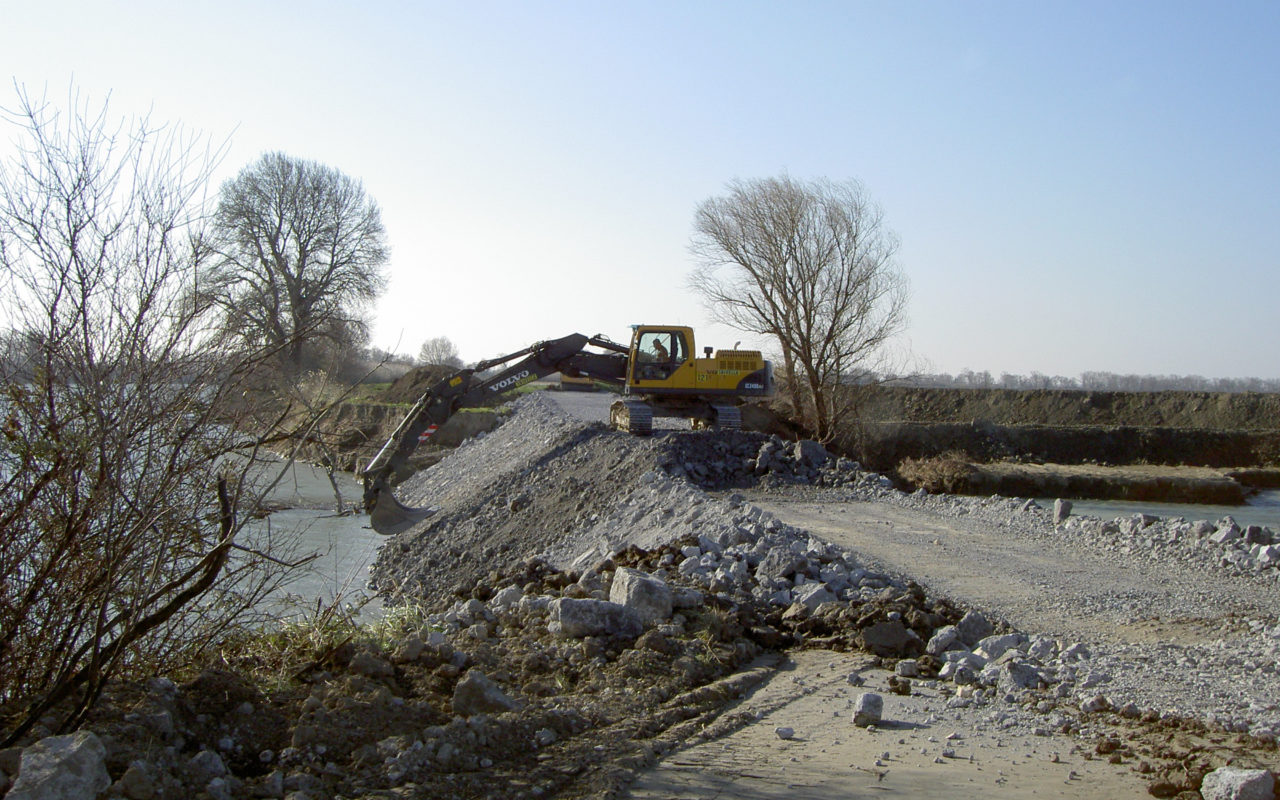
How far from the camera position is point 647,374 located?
19.5 meters

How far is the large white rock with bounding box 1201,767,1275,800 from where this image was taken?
4516 mm

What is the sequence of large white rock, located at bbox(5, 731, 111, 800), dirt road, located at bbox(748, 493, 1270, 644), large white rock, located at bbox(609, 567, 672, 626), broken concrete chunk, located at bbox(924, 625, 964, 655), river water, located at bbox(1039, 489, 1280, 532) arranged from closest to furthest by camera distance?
1. large white rock, located at bbox(5, 731, 111, 800)
2. broken concrete chunk, located at bbox(924, 625, 964, 655)
3. large white rock, located at bbox(609, 567, 672, 626)
4. dirt road, located at bbox(748, 493, 1270, 644)
5. river water, located at bbox(1039, 489, 1280, 532)

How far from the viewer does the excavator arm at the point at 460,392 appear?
52.5 feet

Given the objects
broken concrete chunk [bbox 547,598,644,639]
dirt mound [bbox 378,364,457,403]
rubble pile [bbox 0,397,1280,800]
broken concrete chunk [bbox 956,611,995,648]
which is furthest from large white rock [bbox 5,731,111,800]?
dirt mound [bbox 378,364,457,403]

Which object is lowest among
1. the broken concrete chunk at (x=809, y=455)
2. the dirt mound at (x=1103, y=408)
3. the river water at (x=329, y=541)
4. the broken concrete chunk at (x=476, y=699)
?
the river water at (x=329, y=541)

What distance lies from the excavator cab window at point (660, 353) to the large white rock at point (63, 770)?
15.9m

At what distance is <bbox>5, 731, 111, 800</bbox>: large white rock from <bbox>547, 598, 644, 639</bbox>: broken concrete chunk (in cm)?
379

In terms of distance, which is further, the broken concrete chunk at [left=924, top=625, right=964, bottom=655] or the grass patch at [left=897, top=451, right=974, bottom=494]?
the grass patch at [left=897, top=451, right=974, bottom=494]

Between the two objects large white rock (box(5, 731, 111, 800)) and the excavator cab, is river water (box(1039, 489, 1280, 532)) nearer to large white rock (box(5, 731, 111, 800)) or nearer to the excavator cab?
the excavator cab

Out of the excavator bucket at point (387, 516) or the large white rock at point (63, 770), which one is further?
the excavator bucket at point (387, 516)

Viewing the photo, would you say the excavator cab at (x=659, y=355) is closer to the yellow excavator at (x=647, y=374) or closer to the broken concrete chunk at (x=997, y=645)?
the yellow excavator at (x=647, y=374)

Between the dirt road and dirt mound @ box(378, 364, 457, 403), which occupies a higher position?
dirt mound @ box(378, 364, 457, 403)

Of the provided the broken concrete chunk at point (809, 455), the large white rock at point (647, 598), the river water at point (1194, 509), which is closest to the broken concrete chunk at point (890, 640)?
the large white rock at point (647, 598)

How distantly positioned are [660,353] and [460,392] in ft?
13.4
